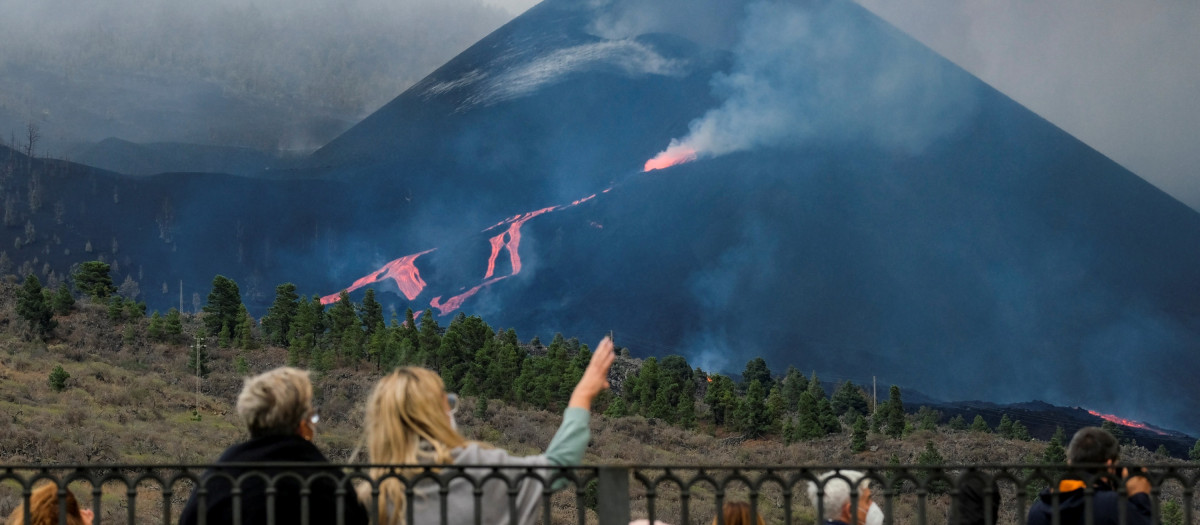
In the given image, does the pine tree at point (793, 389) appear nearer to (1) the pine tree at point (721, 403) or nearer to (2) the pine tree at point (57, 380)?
(1) the pine tree at point (721, 403)

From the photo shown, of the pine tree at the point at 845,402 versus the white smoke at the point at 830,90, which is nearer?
the pine tree at the point at 845,402

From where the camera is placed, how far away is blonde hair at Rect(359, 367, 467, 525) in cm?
332

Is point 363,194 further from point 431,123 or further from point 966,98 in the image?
point 966,98

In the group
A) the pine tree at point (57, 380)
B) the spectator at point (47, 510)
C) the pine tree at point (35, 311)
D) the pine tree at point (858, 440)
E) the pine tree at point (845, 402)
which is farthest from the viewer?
the pine tree at point (845, 402)

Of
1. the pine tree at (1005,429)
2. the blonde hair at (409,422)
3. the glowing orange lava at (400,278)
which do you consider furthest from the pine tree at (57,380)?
the glowing orange lava at (400,278)

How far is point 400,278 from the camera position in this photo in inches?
3834

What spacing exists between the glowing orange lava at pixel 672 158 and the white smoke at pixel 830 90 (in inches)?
11.7

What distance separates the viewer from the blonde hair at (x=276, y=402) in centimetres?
341

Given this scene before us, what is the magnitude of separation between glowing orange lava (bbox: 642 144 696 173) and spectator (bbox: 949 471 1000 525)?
354 feet

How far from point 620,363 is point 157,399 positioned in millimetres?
30265

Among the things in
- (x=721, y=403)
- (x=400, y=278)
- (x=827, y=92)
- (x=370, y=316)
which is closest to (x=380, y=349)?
(x=370, y=316)

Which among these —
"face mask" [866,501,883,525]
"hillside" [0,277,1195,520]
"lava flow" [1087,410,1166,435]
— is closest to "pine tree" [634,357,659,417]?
"hillside" [0,277,1195,520]

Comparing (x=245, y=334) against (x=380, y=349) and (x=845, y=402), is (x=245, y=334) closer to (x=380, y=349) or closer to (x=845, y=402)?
(x=380, y=349)

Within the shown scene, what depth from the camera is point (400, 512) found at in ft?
11.8
